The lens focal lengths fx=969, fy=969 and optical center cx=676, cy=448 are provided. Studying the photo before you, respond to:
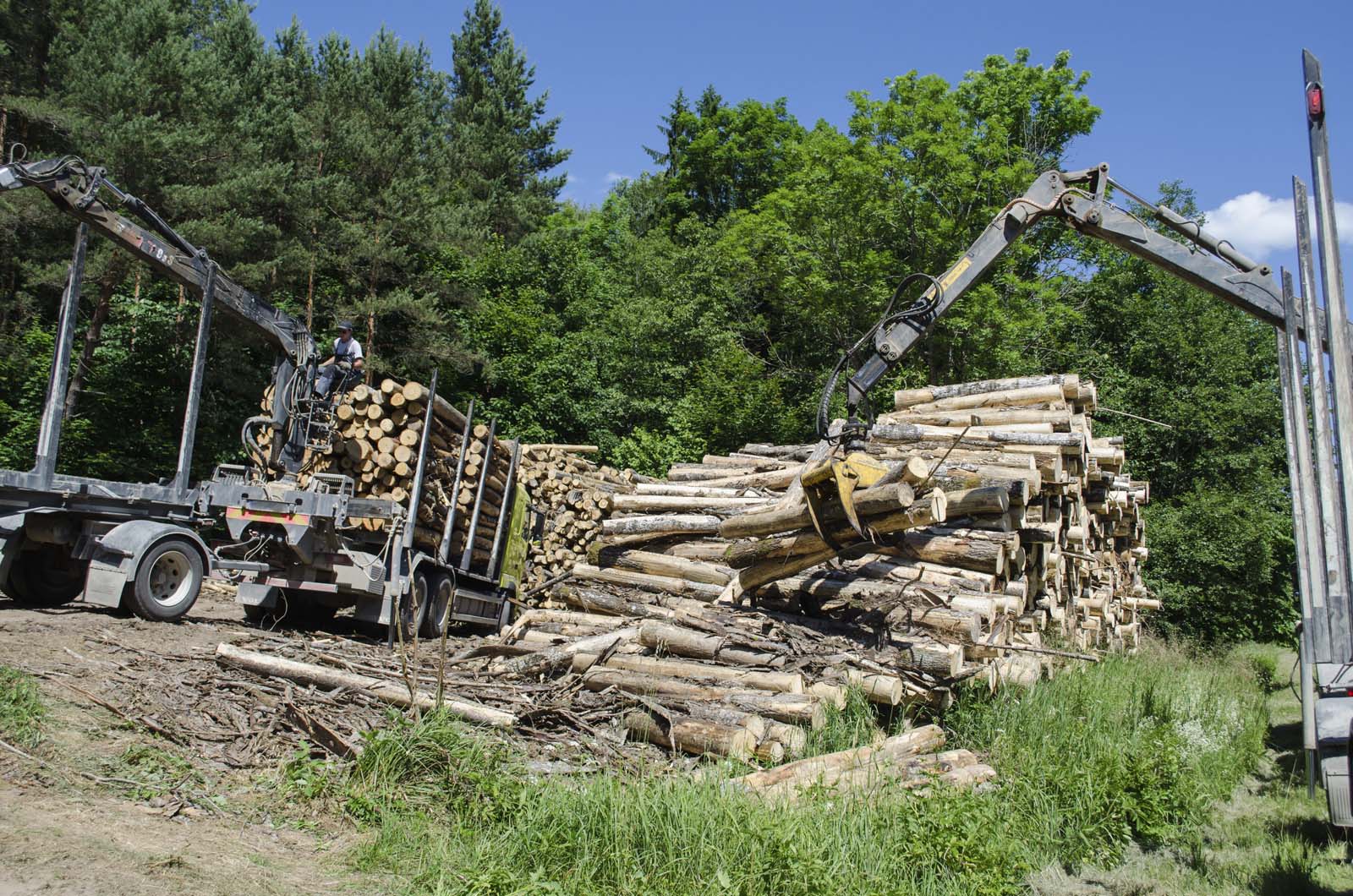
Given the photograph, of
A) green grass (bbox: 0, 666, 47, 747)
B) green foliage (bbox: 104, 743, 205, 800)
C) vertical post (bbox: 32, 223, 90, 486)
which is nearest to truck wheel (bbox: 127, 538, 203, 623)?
vertical post (bbox: 32, 223, 90, 486)

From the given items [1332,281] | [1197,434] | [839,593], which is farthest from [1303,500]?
[1197,434]

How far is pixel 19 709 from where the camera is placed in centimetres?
588

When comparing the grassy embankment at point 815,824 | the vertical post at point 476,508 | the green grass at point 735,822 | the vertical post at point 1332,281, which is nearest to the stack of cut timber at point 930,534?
the grassy embankment at point 815,824

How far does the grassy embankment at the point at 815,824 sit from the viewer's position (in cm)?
452

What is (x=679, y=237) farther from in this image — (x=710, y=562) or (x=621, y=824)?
(x=621, y=824)

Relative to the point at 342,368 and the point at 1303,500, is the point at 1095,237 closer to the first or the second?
the point at 1303,500

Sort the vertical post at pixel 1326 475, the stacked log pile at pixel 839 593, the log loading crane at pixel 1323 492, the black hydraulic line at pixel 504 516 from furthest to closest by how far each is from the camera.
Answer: the black hydraulic line at pixel 504 516 → the stacked log pile at pixel 839 593 → the vertical post at pixel 1326 475 → the log loading crane at pixel 1323 492

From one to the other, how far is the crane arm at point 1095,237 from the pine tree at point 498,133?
23647mm

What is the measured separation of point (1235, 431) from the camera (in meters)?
23.1

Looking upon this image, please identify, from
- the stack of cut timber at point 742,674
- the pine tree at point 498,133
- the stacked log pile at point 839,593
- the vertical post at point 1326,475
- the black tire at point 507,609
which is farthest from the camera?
the pine tree at point 498,133

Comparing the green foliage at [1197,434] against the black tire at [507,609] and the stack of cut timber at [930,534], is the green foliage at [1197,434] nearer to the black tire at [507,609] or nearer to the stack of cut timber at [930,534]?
the stack of cut timber at [930,534]

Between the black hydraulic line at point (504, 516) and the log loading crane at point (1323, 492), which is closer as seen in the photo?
the log loading crane at point (1323, 492)

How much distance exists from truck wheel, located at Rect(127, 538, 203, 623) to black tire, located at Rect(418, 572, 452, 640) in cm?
240

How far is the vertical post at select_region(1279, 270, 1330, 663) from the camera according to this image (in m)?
4.45
